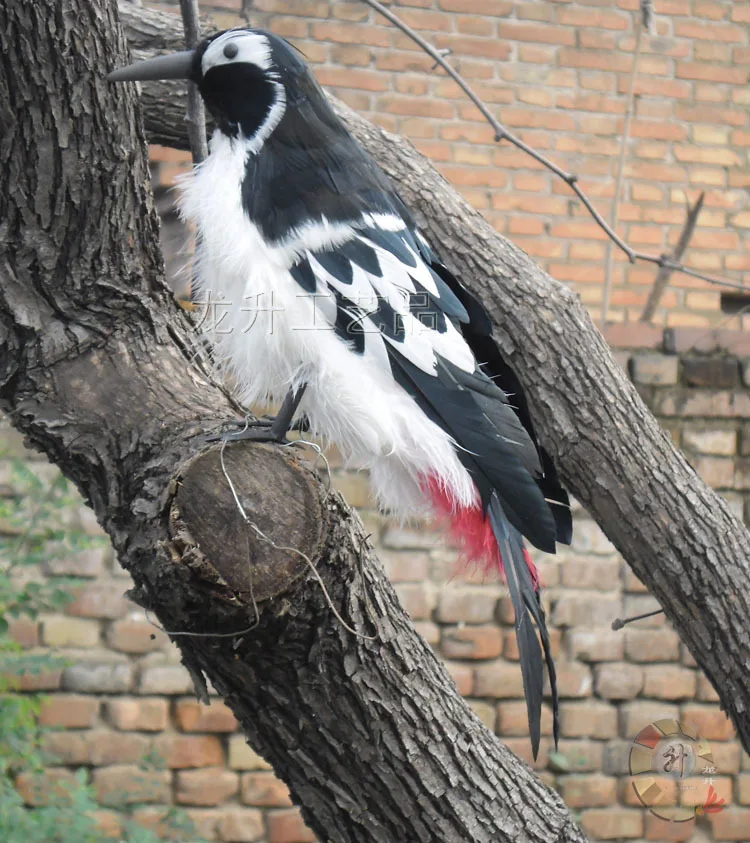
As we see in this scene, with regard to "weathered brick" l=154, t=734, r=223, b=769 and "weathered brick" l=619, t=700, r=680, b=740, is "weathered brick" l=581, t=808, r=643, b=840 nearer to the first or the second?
"weathered brick" l=619, t=700, r=680, b=740

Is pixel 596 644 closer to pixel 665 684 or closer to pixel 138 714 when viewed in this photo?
pixel 665 684

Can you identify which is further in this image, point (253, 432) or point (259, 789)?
point (259, 789)

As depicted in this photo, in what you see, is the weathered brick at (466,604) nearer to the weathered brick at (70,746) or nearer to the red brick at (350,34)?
the weathered brick at (70,746)

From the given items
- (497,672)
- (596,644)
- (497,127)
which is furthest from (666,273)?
(497,127)

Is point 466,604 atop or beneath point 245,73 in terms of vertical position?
beneath

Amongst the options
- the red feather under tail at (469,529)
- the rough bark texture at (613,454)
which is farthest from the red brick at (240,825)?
the red feather under tail at (469,529)

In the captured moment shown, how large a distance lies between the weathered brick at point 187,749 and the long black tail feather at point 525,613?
1.99 meters

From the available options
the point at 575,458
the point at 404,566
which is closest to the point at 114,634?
the point at 404,566

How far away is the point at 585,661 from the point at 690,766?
0.50 m

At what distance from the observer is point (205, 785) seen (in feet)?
10.9

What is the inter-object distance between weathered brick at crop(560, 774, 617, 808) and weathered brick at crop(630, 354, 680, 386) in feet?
4.50

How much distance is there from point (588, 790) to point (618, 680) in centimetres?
39

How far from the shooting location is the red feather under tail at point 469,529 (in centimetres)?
158

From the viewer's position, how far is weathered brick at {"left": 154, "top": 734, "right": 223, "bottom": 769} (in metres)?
3.30
